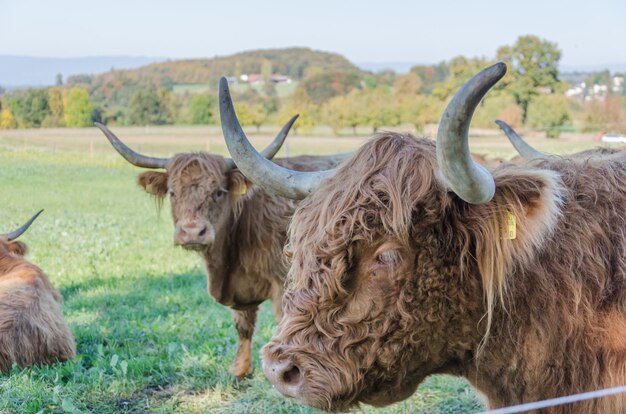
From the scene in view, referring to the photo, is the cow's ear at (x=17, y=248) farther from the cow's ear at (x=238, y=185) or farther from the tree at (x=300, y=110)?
the tree at (x=300, y=110)

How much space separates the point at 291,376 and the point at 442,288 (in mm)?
586

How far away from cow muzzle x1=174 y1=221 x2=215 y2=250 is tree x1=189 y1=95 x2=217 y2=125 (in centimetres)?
863

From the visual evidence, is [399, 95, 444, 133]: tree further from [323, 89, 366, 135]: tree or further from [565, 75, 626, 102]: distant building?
[565, 75, 626, 102]: distant building

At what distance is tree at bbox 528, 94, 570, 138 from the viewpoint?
22.0 meters

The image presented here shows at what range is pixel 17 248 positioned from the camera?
6004 millimetres

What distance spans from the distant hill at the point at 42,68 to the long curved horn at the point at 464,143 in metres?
7.04

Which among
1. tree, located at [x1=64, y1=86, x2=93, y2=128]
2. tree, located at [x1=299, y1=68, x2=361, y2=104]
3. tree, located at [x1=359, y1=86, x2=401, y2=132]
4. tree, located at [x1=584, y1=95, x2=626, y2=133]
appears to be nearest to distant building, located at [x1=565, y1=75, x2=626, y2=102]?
tree, located at [x1=584, y1=95, x2=626, y2=133]

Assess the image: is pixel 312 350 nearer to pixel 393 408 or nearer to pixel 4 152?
pixel 393 408

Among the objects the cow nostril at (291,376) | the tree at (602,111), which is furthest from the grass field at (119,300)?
the tree at (602,111)

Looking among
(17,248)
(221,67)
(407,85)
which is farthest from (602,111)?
Answer: (17,248)

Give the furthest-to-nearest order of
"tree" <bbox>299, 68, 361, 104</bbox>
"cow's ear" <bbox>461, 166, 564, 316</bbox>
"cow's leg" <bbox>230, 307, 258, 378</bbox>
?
"tree" <bbox>299, 68, 361, 104</bbox>
"cow's leg" <bbox>230, 307, 258, 378</bbox>
"cow's ear" <bbox>461, 166, 564, 316</bbox>

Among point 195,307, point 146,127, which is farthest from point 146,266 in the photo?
point 146,127

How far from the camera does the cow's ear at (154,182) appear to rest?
568cm

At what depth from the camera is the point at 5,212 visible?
6.99 metres
